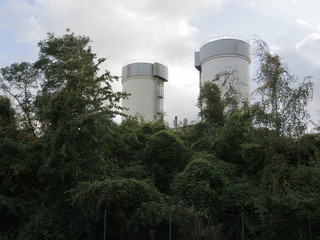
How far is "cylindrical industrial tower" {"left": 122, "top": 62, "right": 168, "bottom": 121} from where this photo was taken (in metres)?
37.9

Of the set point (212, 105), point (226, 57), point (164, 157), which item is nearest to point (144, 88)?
point (226, 57)

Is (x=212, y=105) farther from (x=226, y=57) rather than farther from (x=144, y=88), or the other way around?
(x=144, y=88)

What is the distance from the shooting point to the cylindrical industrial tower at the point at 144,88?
124 ft

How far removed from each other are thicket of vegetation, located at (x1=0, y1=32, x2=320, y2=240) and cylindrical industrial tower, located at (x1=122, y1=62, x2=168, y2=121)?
17.8 meters

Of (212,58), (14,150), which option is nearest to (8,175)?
(14,150)

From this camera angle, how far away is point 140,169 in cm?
Answer: 1778

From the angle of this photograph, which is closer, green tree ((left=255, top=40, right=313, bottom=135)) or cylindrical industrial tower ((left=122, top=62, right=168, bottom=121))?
green tree ((left=255, top=40, right=313, bottom=135))

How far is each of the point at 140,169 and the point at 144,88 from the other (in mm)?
21390

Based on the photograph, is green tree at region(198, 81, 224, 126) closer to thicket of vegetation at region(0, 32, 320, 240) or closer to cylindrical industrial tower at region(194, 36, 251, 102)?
thicket of vegetation at region(0, 32, 320, 240)

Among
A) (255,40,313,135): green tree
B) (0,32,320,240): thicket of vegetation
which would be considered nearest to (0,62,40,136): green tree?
(0,32,320,240): thicket of vegetation

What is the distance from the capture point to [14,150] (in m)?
16.4

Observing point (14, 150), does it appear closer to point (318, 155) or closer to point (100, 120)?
point (100, 120)

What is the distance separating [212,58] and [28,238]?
75.1ft

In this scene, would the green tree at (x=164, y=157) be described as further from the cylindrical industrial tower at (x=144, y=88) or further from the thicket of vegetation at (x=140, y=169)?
the cylindrical industrial tower at (x=144, y=88)
